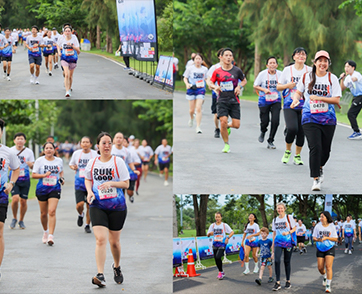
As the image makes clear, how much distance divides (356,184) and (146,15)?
3940 mm

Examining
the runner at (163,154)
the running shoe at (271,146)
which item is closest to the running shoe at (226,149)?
the running shoe at (271,146)

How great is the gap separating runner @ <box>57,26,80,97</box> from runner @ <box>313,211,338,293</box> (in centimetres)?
413

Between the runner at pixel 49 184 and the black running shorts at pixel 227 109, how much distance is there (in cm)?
286

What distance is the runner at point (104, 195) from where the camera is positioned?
22.2ft

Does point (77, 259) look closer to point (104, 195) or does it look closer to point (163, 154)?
point (104, 195)

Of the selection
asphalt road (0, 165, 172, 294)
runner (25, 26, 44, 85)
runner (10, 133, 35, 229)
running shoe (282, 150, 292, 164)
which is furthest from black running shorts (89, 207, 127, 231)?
runner (10, 133, 35, 229)

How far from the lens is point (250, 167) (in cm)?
934

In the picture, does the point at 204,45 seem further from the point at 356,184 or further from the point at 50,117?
the point at 356,184

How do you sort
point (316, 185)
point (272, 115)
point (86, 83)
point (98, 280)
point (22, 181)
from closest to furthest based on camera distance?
1. point (98, 280)
2. point (316, 185)
3. point (86, 83)
4. point (272, 115)
5. point (22, 181)

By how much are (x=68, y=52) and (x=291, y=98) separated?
352 centimetres

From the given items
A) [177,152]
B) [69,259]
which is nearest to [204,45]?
[177,152]

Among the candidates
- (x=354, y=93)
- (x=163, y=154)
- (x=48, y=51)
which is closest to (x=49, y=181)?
(x=48, y=51)

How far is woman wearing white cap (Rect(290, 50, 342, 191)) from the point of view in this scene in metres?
7.50

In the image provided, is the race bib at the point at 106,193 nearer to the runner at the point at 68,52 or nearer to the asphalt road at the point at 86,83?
the asphalt road at the point at 86,83
